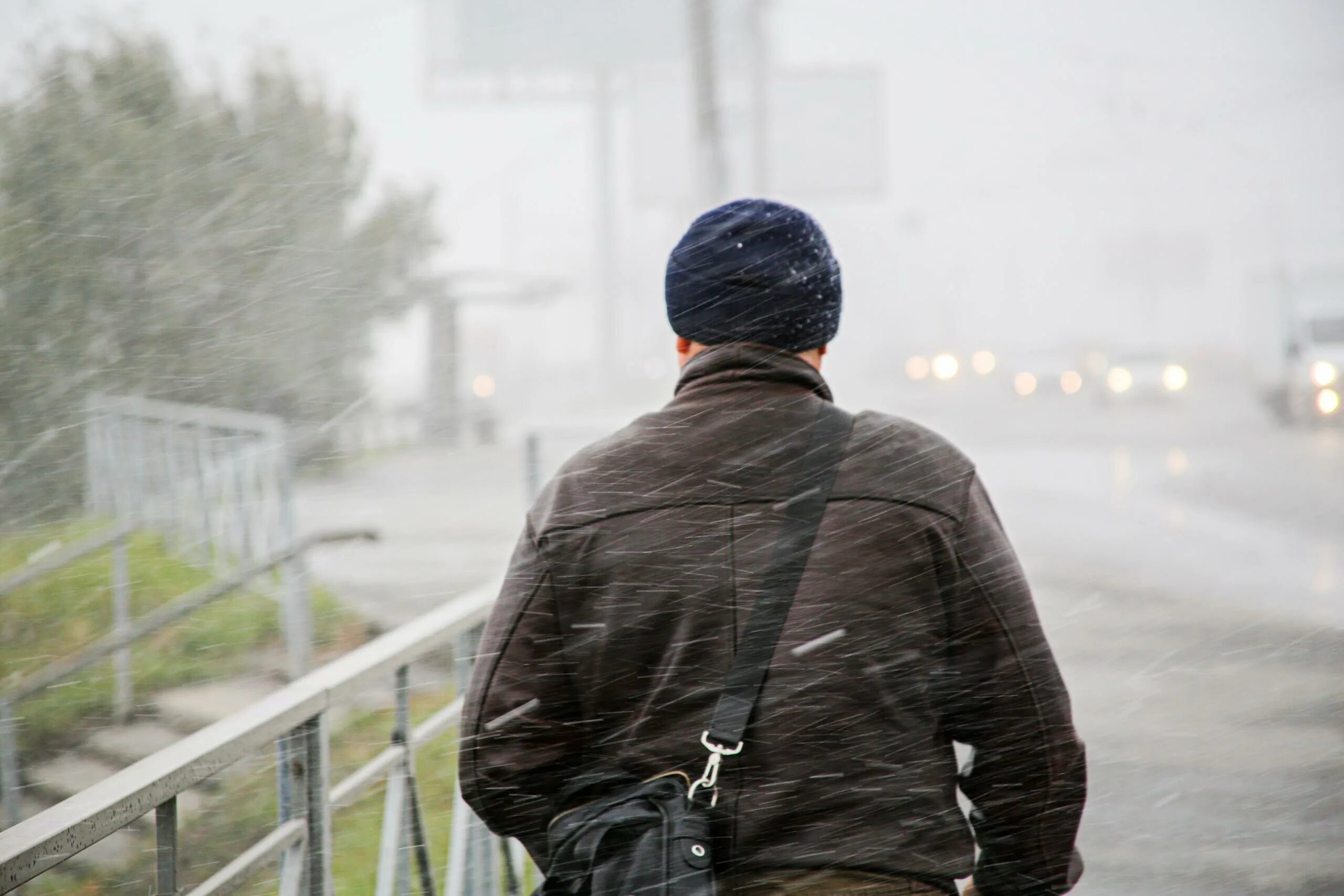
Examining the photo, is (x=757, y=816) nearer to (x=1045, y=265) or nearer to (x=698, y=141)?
(x=698, y=141)

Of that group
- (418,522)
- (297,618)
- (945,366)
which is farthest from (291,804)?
(945,366)

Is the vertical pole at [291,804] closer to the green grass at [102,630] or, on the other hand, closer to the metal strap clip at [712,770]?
the metal strap clip at [712,770]

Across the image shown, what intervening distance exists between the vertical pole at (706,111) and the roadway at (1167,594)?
80.0 inches

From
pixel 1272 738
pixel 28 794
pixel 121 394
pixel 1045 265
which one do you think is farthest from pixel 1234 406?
pixel 28 794

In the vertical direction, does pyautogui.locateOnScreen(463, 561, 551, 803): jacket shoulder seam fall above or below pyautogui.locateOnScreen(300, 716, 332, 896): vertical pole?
above

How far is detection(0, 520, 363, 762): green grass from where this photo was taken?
4.31 metres

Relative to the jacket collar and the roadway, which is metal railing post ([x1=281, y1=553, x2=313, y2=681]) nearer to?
the roadway

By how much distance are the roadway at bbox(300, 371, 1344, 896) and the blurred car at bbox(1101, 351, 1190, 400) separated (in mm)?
4593

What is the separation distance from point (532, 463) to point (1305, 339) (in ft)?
39.1

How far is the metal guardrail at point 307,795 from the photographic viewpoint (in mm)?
1334

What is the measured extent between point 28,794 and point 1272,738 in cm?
423

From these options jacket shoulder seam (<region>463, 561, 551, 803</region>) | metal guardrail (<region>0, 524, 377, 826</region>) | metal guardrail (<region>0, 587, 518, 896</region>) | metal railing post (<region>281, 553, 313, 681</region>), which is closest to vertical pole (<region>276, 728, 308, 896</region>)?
metal guardrail (<region>0, 587, 518, 896</region>)

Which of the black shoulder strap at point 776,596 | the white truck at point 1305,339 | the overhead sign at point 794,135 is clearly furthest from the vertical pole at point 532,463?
the white truck at point 1305,339

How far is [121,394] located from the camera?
18.9ft
